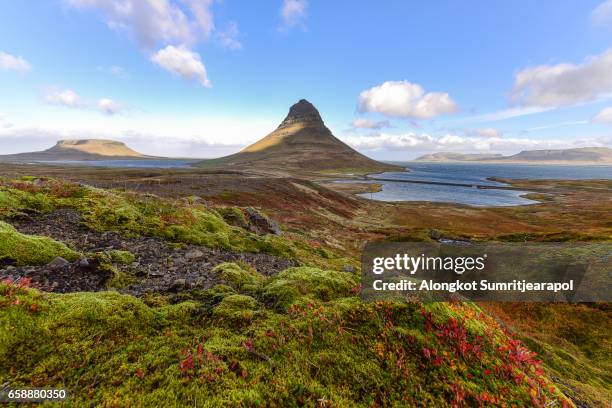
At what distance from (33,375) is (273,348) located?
3.61 meters

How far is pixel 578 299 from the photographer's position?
18578mm

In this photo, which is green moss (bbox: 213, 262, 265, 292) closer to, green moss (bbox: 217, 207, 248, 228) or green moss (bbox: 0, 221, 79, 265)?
green moss (bbox: 0, 221, 79, 265)

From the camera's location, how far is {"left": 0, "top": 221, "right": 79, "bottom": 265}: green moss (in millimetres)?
7836

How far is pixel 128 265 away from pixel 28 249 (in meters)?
2.64

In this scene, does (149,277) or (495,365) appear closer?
(495,365)

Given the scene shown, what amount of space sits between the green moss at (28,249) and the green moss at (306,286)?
6633mm

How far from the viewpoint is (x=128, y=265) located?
30.7 feet

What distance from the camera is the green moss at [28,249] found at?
25.7 feet

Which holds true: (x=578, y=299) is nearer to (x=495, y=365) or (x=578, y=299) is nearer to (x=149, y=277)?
(x=495, y=365)

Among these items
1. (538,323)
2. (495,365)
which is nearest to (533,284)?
(538,323)

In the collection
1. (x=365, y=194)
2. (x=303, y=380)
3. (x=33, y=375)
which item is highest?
(x=33, y=375)

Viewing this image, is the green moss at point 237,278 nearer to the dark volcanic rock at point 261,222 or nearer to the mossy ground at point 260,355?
the mossy ground at point 260,355

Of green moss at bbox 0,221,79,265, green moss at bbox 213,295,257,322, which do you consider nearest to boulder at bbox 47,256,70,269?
green moss at bbox 0,221,79,265

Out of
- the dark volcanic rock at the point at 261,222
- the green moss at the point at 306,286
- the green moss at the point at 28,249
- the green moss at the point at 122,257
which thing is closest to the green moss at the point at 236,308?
the green moss at the point at 306,286
